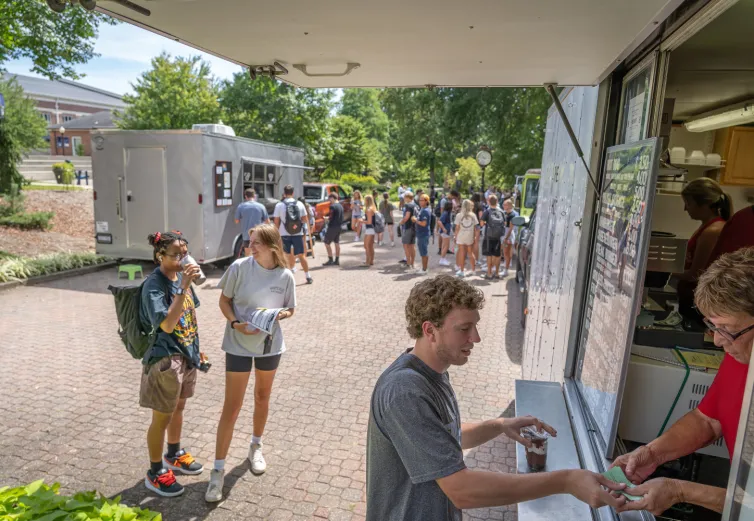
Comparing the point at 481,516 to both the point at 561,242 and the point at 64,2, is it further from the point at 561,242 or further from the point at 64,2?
the point at 64,2

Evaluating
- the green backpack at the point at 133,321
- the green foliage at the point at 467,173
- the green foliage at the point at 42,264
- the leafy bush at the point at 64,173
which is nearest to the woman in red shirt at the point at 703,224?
the green backpack at the point at 133,321

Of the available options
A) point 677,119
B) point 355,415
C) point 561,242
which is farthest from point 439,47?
point 677,119

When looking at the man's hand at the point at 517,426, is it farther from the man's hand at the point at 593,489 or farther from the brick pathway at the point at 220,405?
the brick pathway at the point at 220,405

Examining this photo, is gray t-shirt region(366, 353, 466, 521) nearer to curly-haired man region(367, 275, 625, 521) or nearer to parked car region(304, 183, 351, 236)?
curly-haired man region(367, 275, 625, 521)

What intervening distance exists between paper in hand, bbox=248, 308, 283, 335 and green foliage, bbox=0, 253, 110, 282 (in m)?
8.57

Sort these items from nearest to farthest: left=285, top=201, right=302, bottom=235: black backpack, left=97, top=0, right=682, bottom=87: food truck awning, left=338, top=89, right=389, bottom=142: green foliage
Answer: left=97, top=0, right=682, bottom=87: food truck awning < left=285, top=201, right=302, bottom=235: black backpack < left=338, top=89, right=389, bottom=142: green foliage

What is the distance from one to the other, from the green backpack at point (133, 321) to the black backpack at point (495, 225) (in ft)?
28.2

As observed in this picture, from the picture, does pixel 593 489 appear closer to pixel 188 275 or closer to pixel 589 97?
pixel 589 97

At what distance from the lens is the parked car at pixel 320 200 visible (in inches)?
663

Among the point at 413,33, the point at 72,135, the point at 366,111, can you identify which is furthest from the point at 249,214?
the point at 72,135

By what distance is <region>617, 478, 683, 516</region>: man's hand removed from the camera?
1640 millimetres

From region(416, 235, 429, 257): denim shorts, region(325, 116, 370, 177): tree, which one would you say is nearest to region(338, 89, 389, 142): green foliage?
region(325, 116, 370, 177): tree

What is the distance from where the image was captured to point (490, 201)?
11.3 meters

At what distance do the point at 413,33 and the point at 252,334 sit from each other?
8.08 ft
